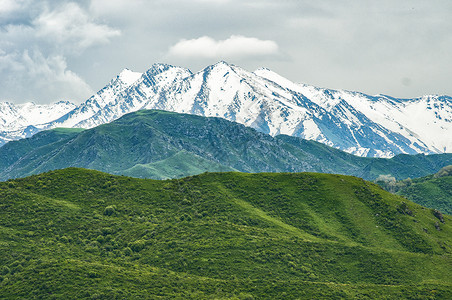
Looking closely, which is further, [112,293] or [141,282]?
[141,282]

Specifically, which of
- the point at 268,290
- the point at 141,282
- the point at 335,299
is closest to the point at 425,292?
the point at 335,299

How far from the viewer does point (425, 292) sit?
183 meters

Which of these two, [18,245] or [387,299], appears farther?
[18,245]

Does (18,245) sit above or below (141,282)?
above

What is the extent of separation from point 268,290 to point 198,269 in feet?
104

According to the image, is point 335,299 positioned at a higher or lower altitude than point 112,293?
lower

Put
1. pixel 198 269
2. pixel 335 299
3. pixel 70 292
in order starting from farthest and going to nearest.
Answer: pixel 198 269 < pixel 335 299 < pixel 70 292

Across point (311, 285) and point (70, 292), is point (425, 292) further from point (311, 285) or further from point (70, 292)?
point (70, 292)

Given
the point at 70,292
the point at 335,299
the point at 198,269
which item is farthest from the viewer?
the point at 198,269

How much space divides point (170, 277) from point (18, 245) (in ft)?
220

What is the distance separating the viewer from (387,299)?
584 ft

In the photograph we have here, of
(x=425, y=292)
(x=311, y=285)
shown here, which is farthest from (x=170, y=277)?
(x=425, y=292)

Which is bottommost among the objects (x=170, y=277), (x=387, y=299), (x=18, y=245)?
(x=387, y=299)

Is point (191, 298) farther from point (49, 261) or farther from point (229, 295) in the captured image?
point (49, 261)
